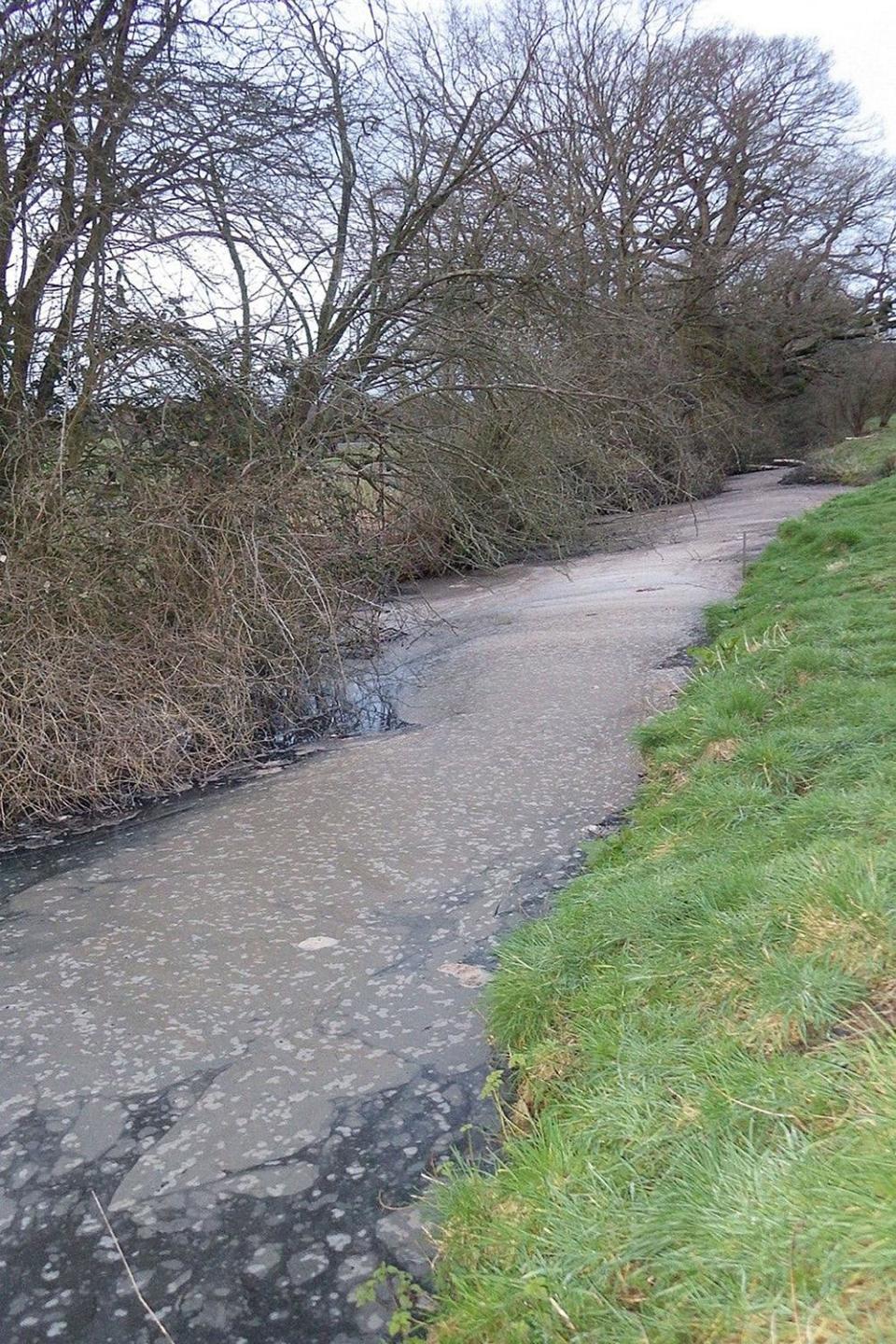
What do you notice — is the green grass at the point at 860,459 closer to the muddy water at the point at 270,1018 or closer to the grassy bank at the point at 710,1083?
the muddy water at the point at 270,1018

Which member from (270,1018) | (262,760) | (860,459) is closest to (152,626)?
(262,760)

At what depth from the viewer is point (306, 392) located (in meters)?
7.23

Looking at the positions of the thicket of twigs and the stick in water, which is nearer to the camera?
the stick in water

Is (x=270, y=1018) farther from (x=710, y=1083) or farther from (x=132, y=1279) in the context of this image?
(x=710, y=1083)

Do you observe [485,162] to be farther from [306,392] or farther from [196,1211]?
[196,1211]

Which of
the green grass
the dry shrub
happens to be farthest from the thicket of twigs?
the green grass

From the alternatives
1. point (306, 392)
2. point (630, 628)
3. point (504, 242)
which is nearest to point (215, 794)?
point (306, 392)

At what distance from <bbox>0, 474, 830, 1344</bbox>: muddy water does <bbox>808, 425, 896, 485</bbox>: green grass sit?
13.4 m

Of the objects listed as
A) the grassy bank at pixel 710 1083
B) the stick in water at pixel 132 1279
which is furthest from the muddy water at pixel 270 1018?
the grassy bank at pixel 710 1083

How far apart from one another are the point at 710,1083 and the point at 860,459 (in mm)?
20142

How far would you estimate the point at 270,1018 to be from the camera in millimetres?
3230

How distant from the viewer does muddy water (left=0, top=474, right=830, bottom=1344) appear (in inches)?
89.6

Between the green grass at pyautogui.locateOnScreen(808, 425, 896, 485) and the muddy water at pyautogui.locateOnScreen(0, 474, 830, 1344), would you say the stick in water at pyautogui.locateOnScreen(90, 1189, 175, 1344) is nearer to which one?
the muddy water at pyautogui.locateOnScreen(0, 474, 830, 1344)

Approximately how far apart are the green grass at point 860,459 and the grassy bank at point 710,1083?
15240mm
